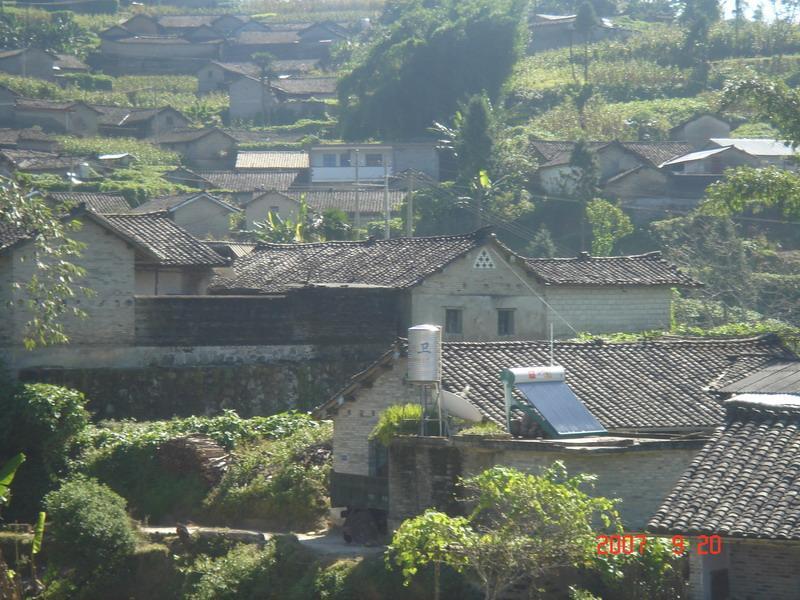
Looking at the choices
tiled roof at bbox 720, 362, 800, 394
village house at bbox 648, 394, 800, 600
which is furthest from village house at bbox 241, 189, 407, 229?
village house at bbox 648, 394, 800, 600

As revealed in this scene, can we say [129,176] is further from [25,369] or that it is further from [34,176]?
[25,369]

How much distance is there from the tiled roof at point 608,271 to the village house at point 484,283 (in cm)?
3

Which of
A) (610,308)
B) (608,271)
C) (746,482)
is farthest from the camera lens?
(608,271)

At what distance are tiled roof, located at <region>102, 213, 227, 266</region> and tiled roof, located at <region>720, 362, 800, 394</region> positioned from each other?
1572 cm

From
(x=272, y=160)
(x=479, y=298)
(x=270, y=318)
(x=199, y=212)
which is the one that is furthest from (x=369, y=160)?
(x=270, y=318)

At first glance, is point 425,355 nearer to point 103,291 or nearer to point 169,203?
point 103,291

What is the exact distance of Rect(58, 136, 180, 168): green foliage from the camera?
67.3 meters

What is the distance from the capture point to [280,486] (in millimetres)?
24438

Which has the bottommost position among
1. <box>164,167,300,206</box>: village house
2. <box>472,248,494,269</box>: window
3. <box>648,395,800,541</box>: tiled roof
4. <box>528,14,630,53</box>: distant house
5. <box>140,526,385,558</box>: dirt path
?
<box>140,526,385,558</box>: dirt path

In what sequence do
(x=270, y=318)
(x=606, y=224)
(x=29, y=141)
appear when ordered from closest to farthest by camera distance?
(x=270, y=318) < (x=606, y=224) < (x=29, y=141)

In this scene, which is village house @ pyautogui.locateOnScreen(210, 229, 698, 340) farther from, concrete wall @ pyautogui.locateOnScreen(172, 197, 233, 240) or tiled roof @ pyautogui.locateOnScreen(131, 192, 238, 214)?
tiled roof @ pyautogui.locateOnScreen(131, 192, 238, 214)

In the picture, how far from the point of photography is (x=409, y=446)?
68.6 feet

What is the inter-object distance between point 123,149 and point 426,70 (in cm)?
1558
